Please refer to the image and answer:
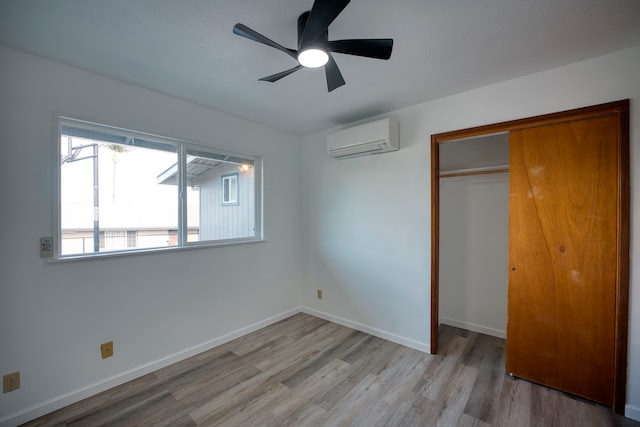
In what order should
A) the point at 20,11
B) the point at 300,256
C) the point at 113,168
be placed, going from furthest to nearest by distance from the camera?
the point at 300,256
the point at 113,168
the point at 20,11

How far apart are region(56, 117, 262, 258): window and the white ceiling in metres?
0.54

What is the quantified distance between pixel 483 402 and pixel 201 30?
3157 mm

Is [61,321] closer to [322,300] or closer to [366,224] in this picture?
[322,300]

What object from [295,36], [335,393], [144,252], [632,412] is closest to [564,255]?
[632,412]

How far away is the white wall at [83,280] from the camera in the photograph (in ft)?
5.79

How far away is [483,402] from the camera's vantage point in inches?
77.0

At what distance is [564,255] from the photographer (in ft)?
6.70

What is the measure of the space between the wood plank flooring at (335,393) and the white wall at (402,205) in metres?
0.41

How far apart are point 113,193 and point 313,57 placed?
2.01 m

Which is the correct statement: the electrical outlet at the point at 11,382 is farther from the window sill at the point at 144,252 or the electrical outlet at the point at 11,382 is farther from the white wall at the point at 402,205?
the white wall at the point at 402,205

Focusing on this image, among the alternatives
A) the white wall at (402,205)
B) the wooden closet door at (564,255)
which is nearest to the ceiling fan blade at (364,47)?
the white wall at (402,205)

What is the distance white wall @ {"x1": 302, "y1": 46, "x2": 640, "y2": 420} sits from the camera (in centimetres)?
183

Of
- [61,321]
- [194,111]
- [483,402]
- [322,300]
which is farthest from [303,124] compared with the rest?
[483,402]

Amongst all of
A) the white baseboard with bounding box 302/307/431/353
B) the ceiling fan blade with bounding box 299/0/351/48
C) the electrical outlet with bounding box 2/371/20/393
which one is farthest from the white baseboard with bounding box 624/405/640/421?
the electrical outlet with bounding box 2/371/20/393
